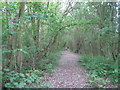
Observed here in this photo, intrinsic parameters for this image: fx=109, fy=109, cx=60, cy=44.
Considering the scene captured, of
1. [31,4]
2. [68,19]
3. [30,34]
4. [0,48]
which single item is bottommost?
[0,48]

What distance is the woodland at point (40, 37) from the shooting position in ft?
11.2

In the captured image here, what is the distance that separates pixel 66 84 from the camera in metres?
4.16

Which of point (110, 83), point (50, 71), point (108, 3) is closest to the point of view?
point (110, 83)

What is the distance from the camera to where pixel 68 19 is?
20.1 ft

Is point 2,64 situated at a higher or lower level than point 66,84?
higher

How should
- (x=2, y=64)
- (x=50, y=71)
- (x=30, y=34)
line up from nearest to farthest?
(x=2, y=64), (x=30, y=34), (x=50, y=71)

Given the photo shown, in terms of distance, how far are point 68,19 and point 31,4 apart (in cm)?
254

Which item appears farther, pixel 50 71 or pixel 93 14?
pixel 93 14

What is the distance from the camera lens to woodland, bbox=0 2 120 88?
3418 millimetres

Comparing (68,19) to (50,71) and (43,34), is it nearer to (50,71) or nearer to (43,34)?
(43,34)

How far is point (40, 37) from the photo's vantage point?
18.4 feet

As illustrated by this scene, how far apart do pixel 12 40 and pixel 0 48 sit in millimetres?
519

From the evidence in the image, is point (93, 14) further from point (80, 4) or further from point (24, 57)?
point (24, 57)

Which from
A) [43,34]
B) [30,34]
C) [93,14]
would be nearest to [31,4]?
[30,34]
